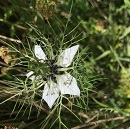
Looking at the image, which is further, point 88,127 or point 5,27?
point 5,27

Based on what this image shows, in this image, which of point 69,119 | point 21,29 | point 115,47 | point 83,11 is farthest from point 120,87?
point 21,29

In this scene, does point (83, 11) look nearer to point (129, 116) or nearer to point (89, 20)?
point (89, 20)

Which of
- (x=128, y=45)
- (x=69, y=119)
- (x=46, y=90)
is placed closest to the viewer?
(x=46, y=90)

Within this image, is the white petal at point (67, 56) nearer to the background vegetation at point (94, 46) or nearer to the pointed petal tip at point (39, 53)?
the pointed petal tip at point (39, 53)

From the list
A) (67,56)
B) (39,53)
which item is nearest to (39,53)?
(39,53)

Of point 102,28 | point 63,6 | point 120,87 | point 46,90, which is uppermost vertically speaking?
point 63,6

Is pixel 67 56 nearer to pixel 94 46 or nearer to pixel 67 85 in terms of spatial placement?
pixel 67 85

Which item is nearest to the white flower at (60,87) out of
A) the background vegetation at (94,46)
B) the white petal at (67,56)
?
the white petal at (67,56)

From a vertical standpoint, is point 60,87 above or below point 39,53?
below
